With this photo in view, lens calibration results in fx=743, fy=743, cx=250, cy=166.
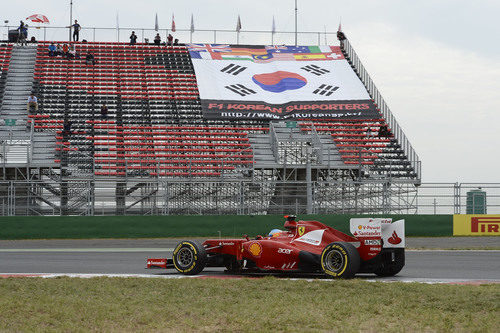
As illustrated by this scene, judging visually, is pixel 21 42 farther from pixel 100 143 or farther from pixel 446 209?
pixel 446 209

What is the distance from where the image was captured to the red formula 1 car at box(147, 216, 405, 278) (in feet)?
37.7

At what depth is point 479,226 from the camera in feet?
87.2

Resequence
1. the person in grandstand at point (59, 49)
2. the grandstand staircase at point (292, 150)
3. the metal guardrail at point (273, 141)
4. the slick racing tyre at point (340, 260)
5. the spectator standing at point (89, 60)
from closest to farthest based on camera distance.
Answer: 1. the slick racing tyre at point (340, 260)
2. the grandstand staircase at point (292, 150)
3. the metal guardrail at point (273, 141)
4. the spectator standing at point (89, 60)
5. the person in grandstand at point (59, 49)

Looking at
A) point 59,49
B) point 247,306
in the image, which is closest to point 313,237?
point 247,306

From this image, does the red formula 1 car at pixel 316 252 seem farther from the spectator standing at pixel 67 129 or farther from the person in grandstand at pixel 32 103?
the person in grandstand at pixel 32 103

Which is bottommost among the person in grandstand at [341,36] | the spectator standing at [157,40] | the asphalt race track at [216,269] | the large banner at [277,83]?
the asphalt race track at [216,269]

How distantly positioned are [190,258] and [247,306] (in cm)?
432

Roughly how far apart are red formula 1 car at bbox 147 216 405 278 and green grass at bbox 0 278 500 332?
2.47 feet

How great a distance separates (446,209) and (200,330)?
67.6 ft

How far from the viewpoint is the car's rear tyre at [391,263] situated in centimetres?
1218

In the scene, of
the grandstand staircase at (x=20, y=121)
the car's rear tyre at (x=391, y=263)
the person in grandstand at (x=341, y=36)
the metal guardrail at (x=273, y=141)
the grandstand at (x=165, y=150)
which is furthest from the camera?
the person in grandstand at (x=341, y=36)

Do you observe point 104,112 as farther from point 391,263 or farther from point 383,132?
point 391,263

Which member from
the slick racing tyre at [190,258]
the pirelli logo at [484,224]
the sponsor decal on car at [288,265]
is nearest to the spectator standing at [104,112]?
the pirelli logo at [484,224]

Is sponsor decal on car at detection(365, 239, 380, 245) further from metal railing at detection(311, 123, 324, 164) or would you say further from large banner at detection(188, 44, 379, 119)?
large banner at detection(188, 44, 379, 119)
